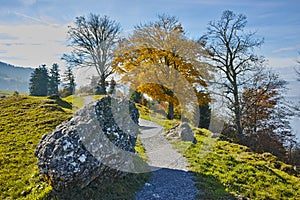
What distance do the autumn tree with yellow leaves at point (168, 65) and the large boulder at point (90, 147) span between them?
1375 centimetres

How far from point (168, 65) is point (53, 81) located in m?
42.1

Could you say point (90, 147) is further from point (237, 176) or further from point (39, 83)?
point (39, 83)

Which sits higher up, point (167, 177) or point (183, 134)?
point (183, 134)

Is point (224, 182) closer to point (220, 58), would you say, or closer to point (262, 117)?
point (220, 58)

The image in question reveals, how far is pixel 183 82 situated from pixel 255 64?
6.21 metres

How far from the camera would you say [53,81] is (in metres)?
56.5

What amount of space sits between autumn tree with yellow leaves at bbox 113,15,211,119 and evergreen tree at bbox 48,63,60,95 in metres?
37.7

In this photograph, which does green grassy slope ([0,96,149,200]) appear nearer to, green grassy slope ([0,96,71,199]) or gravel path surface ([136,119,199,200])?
green grassy slope ([0,96,71,199])

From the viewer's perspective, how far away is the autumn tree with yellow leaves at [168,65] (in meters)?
21.2

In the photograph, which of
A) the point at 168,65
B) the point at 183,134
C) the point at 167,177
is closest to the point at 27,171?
the point at 167,177

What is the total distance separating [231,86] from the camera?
20.7 metres

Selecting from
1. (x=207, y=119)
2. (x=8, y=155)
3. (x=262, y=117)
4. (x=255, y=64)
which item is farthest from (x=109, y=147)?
(x=207, y=119)

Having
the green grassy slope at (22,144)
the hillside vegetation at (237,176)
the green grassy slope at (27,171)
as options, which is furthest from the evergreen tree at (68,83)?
the hillside vegetation at (237,176)

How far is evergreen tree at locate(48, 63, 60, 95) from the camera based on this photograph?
2167 inches
